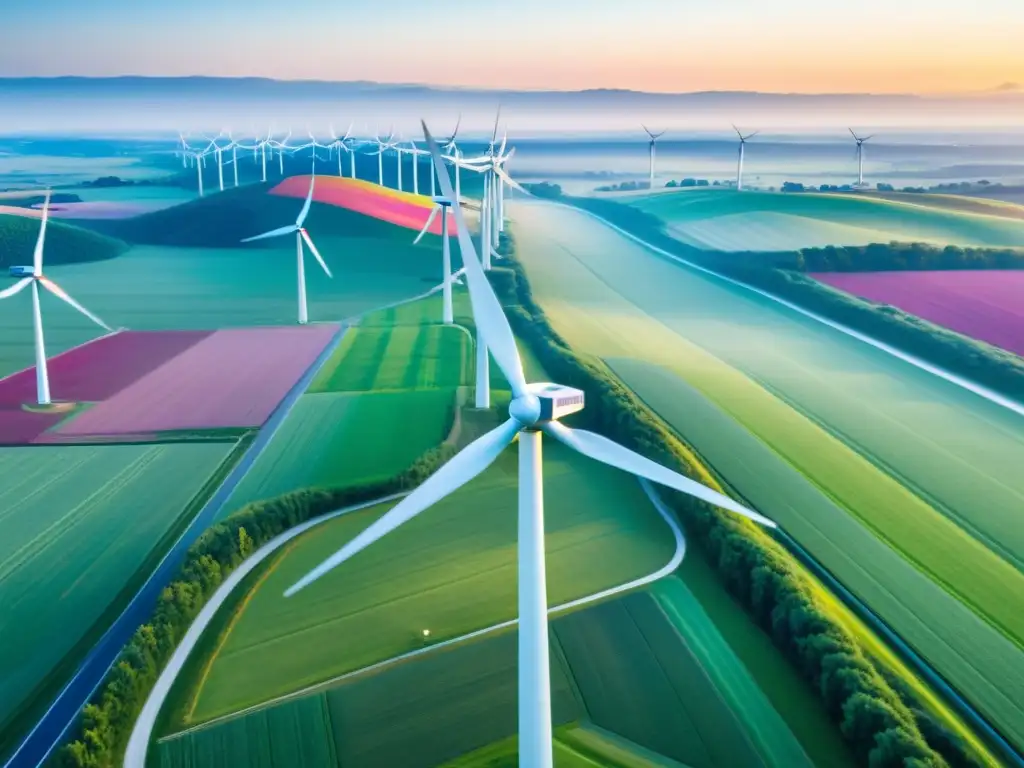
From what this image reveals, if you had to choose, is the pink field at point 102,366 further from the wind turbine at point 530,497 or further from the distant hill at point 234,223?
the distant hill at point 234,223

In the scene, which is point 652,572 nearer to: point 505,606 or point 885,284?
point 505,606

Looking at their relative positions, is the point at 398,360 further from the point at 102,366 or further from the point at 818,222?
the point at 818,222

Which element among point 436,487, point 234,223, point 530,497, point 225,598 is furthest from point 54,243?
point 530,497

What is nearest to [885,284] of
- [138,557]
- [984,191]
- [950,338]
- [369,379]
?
[950,338]

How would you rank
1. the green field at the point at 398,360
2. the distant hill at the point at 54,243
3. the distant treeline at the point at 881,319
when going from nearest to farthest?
1. the distant treeline at the point at 881,319
2. the green field at the point at 398,360
3. the distant hill at the point at 54,243

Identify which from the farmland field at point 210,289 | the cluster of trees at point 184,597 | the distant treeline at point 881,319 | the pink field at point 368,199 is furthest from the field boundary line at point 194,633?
the pink field at point 368,199

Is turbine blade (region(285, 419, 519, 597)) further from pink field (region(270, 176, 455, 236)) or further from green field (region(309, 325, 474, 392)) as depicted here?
pink field (region(270, 176, 455, 236))

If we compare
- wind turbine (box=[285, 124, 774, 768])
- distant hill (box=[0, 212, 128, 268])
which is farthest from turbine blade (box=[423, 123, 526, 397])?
distant hill (box=[0, 212, 128, 268])
